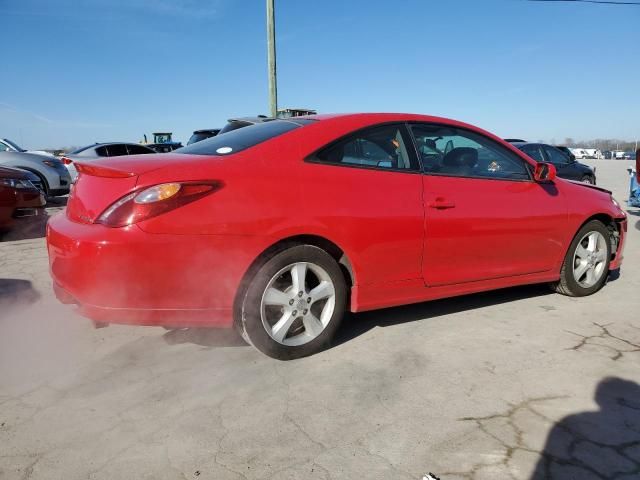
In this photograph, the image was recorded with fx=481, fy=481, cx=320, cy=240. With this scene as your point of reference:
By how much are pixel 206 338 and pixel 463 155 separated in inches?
87.9

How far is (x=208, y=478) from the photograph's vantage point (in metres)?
1.84

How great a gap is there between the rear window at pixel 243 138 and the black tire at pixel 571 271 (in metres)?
2.52

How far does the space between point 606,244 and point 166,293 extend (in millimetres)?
3777

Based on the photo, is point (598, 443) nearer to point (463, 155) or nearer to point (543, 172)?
point (463, 155)

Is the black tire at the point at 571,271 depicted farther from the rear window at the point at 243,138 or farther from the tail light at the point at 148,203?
the tail light at the point at 148,203

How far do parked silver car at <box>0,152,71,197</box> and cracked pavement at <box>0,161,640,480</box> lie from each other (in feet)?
23.1

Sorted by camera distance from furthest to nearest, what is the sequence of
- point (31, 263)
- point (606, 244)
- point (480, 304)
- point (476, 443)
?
point (31, 263), point (606, 244), point (480, 304), point (476, 443)

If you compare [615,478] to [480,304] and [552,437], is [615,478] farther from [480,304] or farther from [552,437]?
[480,304]

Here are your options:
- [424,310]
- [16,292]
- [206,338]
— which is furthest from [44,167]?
[424,310]

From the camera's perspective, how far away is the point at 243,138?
120 inches

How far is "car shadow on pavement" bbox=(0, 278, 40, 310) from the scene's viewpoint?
3.90 metres

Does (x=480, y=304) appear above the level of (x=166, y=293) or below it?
below

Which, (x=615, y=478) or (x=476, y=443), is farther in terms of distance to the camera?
(x=476, y=443)

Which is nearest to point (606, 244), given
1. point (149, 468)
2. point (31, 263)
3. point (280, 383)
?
point (280, 383)
